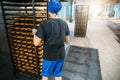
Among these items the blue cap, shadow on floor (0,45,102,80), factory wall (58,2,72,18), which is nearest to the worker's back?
the blue cap

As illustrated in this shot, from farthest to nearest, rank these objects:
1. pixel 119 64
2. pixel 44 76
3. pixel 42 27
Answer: pixel 119 64
pixel 44 76
pixel 42 27

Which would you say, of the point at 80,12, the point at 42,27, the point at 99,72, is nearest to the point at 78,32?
the point at 80,12

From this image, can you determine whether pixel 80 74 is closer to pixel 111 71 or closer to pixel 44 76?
pixel 111 71

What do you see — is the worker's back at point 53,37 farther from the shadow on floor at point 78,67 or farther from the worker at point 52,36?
the shadow on floor at point 78,67

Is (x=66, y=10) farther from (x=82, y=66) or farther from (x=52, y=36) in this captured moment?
(x=52, y=36)

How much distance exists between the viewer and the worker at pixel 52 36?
1.64 metres

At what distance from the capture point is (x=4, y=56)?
3717mm

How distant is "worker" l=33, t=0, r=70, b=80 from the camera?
5.39 ft

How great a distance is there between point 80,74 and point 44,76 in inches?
51.5

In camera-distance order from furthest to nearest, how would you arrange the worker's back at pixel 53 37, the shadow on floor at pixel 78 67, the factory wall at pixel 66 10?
the factory wall at pixel 66 10, the shadow on floor at pixel 78 67, the worker's back at pixel 53 37

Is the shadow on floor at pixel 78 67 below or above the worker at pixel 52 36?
below

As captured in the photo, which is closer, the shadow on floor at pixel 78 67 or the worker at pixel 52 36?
the worker at pixel 52 36

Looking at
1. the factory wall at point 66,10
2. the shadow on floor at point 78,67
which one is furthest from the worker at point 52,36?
the factory wall at point 66,10

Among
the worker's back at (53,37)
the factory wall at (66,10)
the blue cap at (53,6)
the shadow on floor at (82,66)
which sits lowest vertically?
the shadow on floor at (82,66)
